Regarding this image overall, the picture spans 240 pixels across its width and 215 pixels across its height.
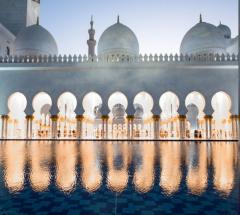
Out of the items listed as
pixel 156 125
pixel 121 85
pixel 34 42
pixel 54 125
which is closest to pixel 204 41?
pixel 121 85

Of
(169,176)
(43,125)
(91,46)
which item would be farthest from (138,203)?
(91,46)

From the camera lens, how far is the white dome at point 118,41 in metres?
14.2

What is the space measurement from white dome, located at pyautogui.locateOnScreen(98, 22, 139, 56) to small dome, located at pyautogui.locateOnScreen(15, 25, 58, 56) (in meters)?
2.94

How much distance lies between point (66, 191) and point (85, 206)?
45 centimetres

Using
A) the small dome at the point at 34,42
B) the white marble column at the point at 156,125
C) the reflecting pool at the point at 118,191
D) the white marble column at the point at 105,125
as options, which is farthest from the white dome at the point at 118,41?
the reflecting pool at the point at 118,191

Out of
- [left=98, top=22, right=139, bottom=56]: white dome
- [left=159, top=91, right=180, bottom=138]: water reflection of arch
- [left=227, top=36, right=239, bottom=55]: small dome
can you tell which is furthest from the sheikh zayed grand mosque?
[left=227, top=36, right=239, bottom=55]: small dome

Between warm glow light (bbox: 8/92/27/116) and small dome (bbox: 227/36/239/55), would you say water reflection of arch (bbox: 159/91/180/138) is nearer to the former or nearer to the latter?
small dome (bbox: 227/36/239/55)

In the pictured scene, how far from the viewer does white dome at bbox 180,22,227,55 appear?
13766mm

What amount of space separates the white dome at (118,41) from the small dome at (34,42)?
2944mm

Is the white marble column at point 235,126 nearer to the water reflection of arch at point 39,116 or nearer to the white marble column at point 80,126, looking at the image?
the white marble column at point 80,126

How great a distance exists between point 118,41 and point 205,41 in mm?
4626

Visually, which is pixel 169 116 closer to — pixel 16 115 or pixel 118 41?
pixel 118 41

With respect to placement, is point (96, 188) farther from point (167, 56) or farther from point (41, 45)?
point (41, 45)

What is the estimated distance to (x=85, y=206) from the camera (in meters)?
1.81
